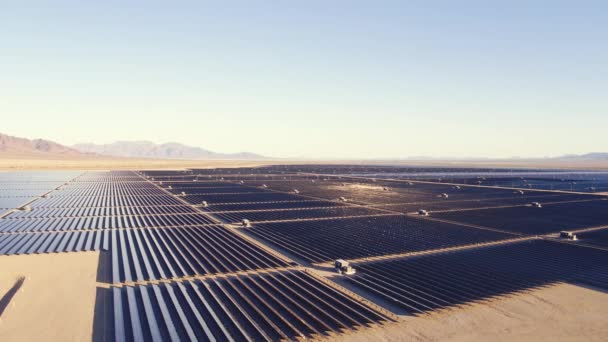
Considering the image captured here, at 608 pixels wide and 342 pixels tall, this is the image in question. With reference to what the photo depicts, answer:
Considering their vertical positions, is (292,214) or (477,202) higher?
(477,202)

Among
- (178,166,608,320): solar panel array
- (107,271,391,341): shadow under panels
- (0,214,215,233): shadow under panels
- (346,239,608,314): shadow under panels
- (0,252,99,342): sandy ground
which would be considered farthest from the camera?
(0,214,215,233): shadow under panels

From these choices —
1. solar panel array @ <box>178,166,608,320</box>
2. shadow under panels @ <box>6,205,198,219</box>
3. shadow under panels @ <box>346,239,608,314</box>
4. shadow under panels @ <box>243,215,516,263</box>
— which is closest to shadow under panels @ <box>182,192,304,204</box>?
solar panel array @ <box>178,166,608,320</box>

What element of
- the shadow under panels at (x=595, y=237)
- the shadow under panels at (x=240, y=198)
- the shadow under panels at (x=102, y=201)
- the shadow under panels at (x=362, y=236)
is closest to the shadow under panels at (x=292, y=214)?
the shadow under panels at (x=362, y=236)

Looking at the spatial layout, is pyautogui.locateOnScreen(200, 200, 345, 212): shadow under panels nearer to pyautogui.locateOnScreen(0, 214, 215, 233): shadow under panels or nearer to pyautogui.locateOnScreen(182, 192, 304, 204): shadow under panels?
pyautogui.locateOnScreen(182, 192, 304, 204): shadow under panels

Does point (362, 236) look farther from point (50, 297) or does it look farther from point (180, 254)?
point (50, 297)

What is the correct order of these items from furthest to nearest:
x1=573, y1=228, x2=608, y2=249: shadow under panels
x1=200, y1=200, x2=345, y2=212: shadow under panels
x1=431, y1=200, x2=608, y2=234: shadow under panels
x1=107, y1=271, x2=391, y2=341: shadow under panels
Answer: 1. x1=200, y1=200, x2=345, y2=212: shadow under panels
2. x1=431, y1=200, x2=608, y2=234: shadow under panels
3. x1=573, y1=228, x2=608, y2=249: shadow under panels
4. x1=107, y1=271, x2=391, y2=341: shadow under panels

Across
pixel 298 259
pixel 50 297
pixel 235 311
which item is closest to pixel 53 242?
pixel 50 297
